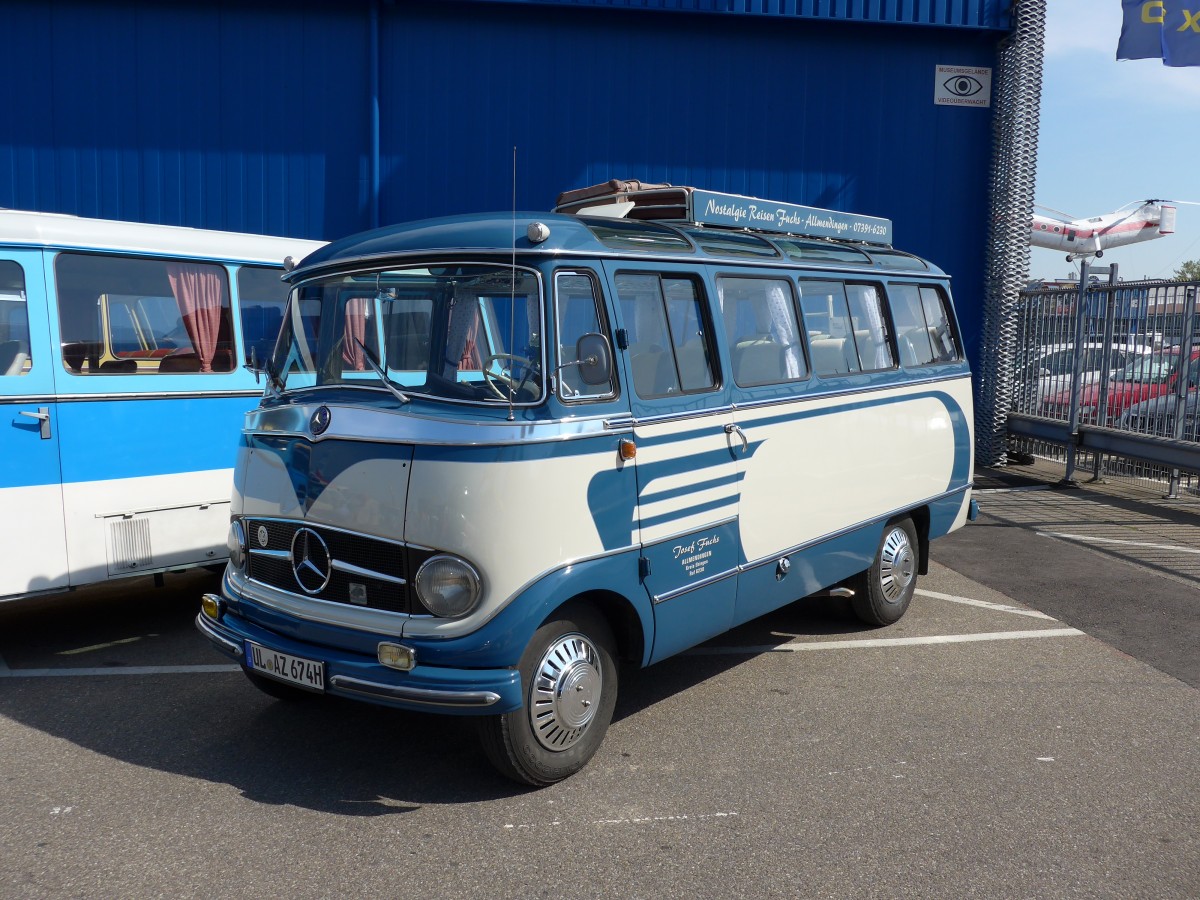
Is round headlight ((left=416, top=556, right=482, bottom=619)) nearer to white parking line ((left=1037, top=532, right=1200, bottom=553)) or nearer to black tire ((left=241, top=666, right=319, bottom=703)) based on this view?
black tire ((left=241, top=666, right=319, bottom=703))

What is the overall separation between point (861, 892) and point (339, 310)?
323 cm

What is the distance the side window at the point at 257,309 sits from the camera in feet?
22.4

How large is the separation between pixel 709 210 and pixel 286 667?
3.11 meters

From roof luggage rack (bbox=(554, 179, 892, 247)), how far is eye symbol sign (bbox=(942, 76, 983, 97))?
7.61 m

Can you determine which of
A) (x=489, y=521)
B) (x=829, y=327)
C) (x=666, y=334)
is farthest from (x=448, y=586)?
(x=829, y=327)

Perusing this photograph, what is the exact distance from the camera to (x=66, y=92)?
456 inches

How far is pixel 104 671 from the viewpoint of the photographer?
228 inches

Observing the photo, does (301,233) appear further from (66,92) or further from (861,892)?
(861,892)

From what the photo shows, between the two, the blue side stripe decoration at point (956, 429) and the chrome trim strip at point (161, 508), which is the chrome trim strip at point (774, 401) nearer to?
the blue side stripe decoration at point (956, 429)

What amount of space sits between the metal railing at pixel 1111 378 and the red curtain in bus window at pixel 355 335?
29.1ft

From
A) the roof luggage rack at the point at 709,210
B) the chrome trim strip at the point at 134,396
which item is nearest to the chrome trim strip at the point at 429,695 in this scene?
the roof luggage rack at the point at 709,210

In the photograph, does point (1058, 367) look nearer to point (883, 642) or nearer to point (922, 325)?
point (922, 325)

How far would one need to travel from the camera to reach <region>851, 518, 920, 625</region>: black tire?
21.4ft

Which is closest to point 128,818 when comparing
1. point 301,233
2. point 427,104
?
point 301,233
